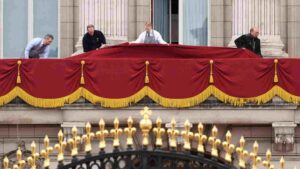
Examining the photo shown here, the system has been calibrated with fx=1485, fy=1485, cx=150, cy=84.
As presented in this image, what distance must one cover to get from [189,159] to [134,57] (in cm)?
1334

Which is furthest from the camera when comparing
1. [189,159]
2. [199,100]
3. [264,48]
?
[264,48]

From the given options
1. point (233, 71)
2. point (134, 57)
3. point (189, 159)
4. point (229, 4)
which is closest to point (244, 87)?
point (233, 71)

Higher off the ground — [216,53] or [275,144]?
[216,53]

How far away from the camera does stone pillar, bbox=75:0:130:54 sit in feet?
116

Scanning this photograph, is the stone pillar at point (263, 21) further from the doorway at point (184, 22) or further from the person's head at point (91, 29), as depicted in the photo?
the person's head at point (91, 29)

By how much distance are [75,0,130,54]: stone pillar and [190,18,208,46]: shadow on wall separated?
183 cm

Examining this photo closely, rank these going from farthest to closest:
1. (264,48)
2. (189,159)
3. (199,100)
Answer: (264,48) < (199,100) < (189,159)

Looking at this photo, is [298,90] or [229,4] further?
[229,4]

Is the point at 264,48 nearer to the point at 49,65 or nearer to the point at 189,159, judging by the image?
the point at 49,65

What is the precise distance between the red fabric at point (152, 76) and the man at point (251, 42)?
193cm

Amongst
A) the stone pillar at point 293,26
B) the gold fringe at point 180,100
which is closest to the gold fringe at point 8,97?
the gold fringe at point 180,100

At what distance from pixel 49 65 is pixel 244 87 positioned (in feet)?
13.8

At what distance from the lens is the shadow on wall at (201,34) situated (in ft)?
120

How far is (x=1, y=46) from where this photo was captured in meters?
36.3
